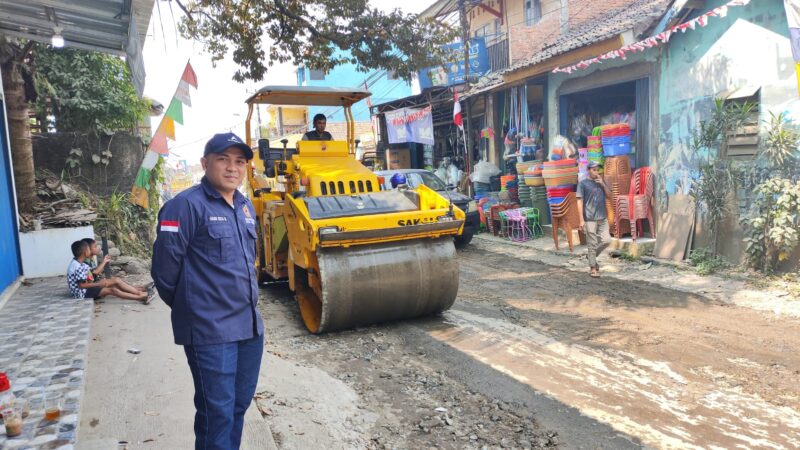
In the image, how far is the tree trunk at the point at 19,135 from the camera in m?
7.87

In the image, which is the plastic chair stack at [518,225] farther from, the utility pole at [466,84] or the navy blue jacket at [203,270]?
the navy blue jacket at [203,270]

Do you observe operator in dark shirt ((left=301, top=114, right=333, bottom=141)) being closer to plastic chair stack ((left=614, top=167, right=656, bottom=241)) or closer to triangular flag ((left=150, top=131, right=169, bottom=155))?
triangular flag ((left=150, top=131, right=169, bottom=155))

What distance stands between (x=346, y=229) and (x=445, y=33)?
4.73 metres

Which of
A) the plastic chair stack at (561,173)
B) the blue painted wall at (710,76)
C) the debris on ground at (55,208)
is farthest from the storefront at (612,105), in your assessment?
the debris on ground at (55,208)

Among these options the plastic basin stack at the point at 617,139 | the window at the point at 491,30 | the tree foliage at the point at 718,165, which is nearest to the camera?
the tree foliage at the point at 718,165

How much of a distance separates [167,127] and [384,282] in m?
5.77

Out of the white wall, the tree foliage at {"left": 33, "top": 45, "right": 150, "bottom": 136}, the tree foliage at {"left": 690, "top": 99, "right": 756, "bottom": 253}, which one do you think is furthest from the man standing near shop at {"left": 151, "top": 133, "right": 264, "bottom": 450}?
the tree foliage at {"left": 33, "top": 45, "right": 150, "bottom": 136}

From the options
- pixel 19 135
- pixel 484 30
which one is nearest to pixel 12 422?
pixel 19 135

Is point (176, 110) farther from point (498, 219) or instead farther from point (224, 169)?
point (224, 169)

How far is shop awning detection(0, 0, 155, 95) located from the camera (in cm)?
516

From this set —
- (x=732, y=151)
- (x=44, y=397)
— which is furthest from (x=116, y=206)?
(x=732, y=151)

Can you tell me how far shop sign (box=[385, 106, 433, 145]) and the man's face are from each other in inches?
528

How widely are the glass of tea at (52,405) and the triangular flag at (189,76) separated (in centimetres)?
681

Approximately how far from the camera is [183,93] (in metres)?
9.15
